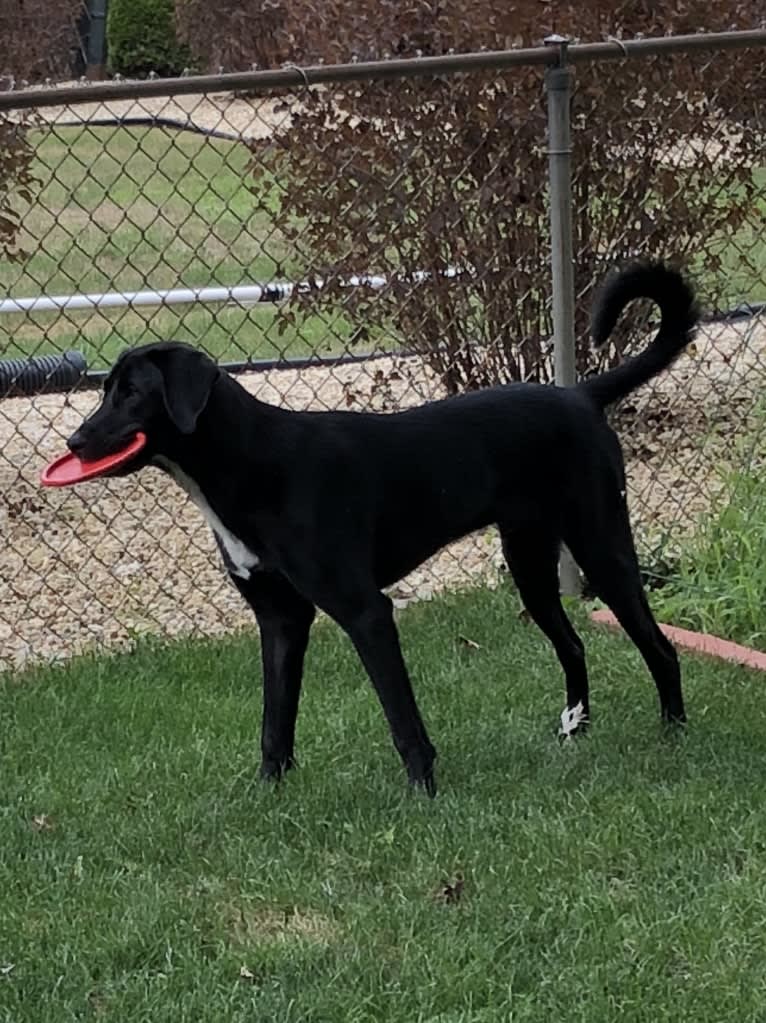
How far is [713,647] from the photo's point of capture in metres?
5.07

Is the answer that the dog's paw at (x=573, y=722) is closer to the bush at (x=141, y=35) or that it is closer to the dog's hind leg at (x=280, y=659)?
the dog's hind leg at (x=280, y=659)

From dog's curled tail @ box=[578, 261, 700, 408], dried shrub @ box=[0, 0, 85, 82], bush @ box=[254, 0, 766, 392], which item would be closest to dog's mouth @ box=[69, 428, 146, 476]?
dog's curled tail @ box=[578, 261, 700, 408]

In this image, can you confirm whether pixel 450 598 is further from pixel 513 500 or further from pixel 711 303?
pixel 711 303

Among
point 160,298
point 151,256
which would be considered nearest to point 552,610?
point 160,298

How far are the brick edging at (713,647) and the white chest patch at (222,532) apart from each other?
67.2 inches

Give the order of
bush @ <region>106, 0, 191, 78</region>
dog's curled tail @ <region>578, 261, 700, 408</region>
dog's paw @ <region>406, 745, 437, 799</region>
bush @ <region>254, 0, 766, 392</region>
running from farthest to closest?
bush @ <region>106, 0, 191, 78</region> < bush @ <region>254, 0, 766, 392</region> < dog's curled tail @ <region>578, 261, 700, 408</region> < dog's paw @ <region>406, 745, 437, 799</region>

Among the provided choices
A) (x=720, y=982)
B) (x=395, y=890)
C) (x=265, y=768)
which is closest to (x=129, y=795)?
(x=265, y=768)

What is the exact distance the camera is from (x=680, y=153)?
7.19m

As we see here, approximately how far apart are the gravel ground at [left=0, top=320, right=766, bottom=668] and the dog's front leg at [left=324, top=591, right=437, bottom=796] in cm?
190

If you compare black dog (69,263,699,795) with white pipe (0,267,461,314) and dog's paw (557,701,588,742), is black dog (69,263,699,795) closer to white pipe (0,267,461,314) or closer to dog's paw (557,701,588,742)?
dog's paw (557,701,588,742)

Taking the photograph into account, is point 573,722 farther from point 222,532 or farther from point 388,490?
point 222,532

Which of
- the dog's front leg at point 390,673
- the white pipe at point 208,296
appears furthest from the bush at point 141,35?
the dog's front leg at point 390,673

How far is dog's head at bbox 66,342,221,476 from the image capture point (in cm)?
368

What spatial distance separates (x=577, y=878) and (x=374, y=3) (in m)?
4.36
